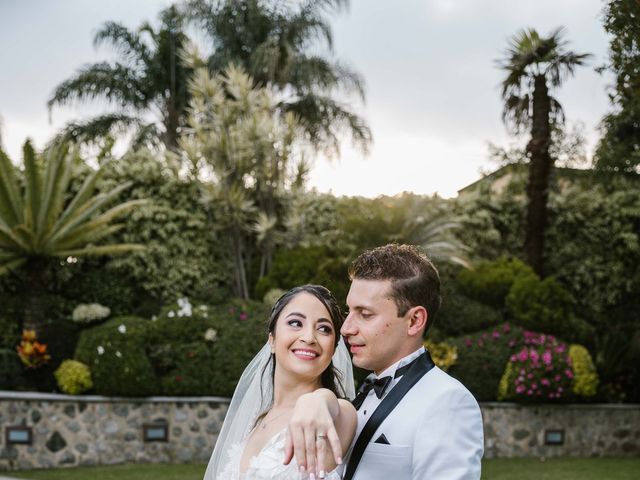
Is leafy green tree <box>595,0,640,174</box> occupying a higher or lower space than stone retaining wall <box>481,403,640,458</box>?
higher

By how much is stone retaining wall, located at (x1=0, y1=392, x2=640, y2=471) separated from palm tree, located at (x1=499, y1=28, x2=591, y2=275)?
11.9 feet

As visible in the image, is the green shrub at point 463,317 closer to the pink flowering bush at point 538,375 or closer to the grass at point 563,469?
the pink flowering bush at point 538,375

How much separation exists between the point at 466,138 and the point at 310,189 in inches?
166

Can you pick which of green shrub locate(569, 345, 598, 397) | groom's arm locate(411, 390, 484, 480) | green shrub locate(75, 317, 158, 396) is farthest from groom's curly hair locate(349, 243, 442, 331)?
green shrub locate(569, 345, 598, 397)

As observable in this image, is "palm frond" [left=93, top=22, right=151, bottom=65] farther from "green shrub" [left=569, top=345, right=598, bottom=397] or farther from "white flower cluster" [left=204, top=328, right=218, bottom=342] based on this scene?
"green shrub" [left=569, top=345, right=598, bottom=397]

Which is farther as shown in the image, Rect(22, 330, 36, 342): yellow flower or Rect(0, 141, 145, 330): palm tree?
Rect(0, 141, 145, 330): palm tree

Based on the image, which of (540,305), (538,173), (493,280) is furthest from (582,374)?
(538,173)

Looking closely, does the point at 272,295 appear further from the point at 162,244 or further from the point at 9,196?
the point at 9,196

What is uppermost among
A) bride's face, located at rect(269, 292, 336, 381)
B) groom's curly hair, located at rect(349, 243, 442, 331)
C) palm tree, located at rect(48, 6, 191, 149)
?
palm tree, located at rect(48, 6, 191, 149)

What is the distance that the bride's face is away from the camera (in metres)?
2.42

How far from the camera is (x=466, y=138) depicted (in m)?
16.8

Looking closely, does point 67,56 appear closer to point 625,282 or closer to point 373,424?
point 625,282

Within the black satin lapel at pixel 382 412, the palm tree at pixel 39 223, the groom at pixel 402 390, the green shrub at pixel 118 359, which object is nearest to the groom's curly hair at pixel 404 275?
the groom at pixel 402 390

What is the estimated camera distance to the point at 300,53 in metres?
19.5
